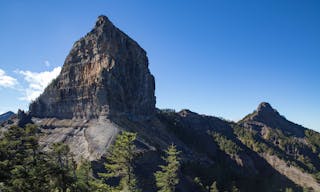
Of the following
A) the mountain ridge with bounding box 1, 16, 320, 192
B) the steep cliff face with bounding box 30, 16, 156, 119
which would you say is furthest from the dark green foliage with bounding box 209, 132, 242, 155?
the steep cliff face with bounding box 30, 16, 156, 119

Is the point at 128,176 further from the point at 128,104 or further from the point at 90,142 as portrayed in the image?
the point at 128,104

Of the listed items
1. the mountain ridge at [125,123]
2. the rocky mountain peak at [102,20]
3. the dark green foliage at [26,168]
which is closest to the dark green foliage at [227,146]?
the mountain ridge at [125,123]

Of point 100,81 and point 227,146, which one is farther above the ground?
point 100,81

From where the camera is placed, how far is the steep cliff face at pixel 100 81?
117 metres

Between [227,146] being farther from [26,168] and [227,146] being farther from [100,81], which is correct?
[26,168]

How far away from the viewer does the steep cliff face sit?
11709 cm

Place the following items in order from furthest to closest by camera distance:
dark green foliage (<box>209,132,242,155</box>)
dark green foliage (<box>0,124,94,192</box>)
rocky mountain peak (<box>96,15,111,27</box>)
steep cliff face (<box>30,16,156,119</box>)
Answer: dark green foliage (<box>209,132,242,155</box>) < rocky mountain peak (<box>96,15,111,27</box>) < steep cliff face (<box>30,16,156,119</box>) < dark green foliage (<box>0,124,94,192</box>)

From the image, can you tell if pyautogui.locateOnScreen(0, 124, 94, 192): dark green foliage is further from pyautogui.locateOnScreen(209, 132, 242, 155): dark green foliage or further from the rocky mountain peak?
pyautogui.locateOnScreen(209, 132, 242, 155): dark green foliage

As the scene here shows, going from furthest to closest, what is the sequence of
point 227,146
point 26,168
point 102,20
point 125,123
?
point 227,146 → point 102,20 → point 125,123 → point 26,168

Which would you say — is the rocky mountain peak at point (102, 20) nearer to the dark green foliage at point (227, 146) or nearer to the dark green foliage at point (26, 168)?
the dark green foliage at point (227, 146)

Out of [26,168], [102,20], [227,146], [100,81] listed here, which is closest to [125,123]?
[100,81]

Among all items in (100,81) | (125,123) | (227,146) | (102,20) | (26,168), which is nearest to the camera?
(26,168)

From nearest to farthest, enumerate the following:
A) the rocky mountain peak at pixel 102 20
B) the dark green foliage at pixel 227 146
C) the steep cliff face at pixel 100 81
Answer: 1. the steep cliff face at pixel 100 81
2. the rocky mountain peak at pixel 102 20
3. the dark green foliage at pixel 227 146

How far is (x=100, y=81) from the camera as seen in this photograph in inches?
4587
